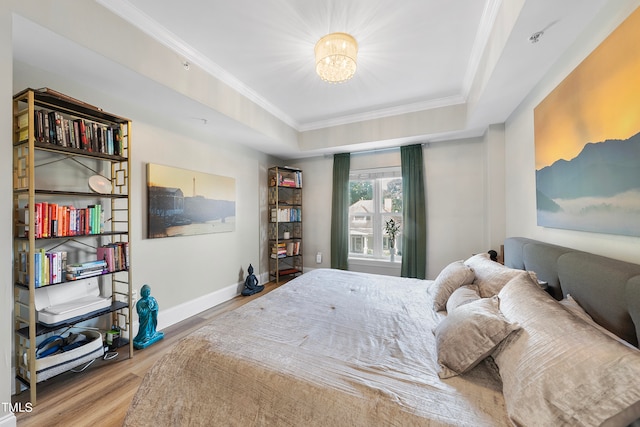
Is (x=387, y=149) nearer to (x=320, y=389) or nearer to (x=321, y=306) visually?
(x=321, y=306)

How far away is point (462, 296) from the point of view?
155 cm

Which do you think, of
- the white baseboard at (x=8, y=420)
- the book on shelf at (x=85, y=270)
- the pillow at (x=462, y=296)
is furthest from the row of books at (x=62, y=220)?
the pillow at (x=462, y=296)

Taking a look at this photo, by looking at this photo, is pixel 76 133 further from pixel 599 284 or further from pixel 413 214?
pixel 413 214

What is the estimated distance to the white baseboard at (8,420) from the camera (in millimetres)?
1332

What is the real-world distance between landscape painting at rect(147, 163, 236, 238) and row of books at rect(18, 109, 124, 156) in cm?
48

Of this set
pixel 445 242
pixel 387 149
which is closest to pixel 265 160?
pixel 387 149

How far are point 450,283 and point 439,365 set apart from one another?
0.86 metres

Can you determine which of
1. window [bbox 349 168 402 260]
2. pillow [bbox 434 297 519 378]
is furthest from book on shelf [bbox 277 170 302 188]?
pillow [bbox 434 297 519 378]

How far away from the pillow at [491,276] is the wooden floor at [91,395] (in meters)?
2.19

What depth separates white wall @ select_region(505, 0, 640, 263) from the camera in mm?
1212

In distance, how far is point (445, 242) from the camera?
11.9 ft

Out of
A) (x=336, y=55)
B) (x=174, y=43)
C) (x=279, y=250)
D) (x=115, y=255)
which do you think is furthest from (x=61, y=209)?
(x=279, y=250)

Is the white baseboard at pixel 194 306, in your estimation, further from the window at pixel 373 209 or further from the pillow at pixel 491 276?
the pillow at pixel 491 276

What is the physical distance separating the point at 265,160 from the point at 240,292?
2.25 m
